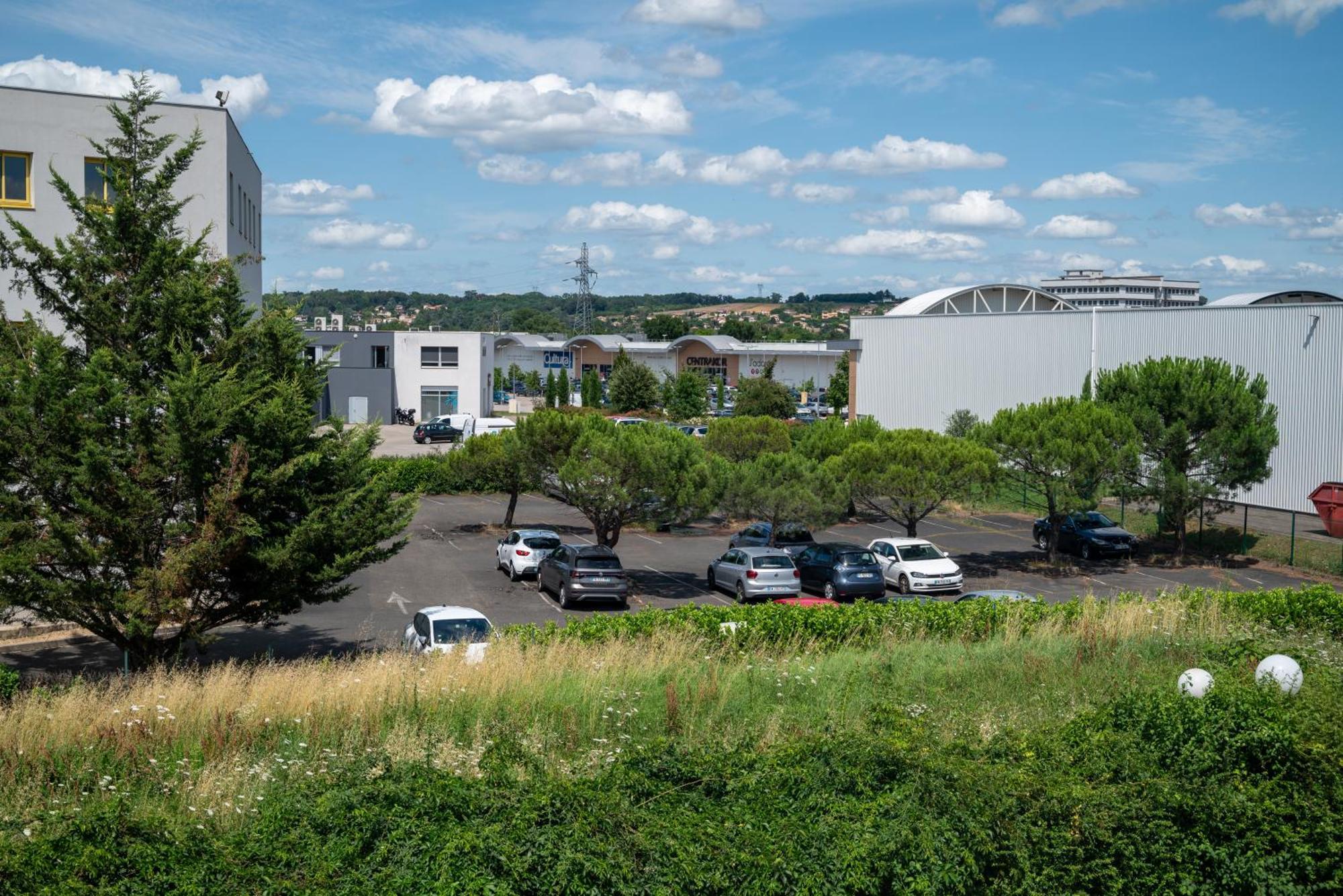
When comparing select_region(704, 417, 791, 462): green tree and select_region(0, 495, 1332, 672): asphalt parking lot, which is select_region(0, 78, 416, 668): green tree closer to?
select_region(0, 495, 1332, 672): asphalt parking lot

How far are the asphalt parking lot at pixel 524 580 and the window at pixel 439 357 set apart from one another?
94.0 ft

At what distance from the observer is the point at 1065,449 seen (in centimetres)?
2902

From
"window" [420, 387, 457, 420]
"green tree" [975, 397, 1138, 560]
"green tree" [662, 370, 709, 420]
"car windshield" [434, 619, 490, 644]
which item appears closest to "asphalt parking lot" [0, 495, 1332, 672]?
"car windshield" [434, 619, 490, 644]

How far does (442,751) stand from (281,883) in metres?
2.40

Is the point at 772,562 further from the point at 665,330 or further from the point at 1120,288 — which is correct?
Answer: the point at 1120,288

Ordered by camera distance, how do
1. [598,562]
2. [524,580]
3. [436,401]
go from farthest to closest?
[436,401]
[524,580]
[598,562]

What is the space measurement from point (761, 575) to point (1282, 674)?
1650 centimetres

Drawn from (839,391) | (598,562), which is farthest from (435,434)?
(598,562)

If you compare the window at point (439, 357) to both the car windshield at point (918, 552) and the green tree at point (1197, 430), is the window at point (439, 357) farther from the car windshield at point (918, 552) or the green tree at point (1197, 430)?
the car windshield at point (918, 552)

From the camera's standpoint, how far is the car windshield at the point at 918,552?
92.8 ft

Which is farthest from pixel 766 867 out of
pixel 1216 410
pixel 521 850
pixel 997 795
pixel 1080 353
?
pixel 1080 353

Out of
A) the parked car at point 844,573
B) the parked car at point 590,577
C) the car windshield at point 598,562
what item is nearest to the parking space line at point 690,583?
the parked car at point 844,573

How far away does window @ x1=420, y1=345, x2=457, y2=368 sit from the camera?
71.1 meters

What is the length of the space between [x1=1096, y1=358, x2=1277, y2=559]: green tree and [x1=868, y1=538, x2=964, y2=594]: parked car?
7.75m
